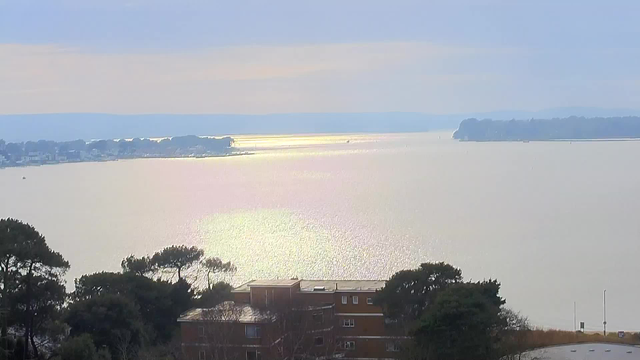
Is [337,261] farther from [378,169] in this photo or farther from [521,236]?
[378,169]

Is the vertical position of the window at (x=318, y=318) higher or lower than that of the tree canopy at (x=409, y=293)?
lower

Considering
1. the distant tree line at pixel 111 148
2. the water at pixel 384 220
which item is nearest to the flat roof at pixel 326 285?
the water at pixel 384 220

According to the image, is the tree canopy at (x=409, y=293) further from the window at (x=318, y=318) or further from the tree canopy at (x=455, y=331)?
the tree canopy at (x=455, y=331)

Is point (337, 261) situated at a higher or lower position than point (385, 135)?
lower

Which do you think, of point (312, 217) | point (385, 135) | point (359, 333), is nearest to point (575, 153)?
point (312, 217)

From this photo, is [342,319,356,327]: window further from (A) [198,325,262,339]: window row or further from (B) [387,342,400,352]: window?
(A) [198,325,262,339]: window row

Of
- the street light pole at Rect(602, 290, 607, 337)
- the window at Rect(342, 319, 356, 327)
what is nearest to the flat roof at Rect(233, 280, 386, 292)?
the window at Rect(342, 319, 356, 327)
